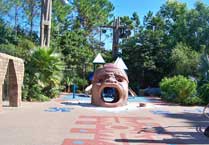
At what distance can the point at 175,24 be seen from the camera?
137ft

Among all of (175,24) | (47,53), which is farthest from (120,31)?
(47,53)

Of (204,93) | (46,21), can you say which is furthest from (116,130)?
(46,21)

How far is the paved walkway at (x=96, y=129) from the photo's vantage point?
35.0 feet

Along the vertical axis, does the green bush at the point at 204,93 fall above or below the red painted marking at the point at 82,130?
above

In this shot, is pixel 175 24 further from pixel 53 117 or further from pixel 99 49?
pixel 53 117

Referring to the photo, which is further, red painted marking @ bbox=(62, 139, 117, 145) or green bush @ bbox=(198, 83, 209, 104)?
green bush @ bbox=(198, 83, 209, 104)

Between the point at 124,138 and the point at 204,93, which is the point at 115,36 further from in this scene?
the point at 124,138

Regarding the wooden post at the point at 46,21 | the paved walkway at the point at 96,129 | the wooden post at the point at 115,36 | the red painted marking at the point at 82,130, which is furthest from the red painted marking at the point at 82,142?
the wooden post at the point at 115,36

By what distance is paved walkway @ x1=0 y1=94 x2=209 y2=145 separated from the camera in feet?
35.0

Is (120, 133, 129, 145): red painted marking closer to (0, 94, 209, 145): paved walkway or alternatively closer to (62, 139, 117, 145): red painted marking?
(0, 94, 209, 145): paved walkway

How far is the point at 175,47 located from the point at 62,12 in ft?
39.2

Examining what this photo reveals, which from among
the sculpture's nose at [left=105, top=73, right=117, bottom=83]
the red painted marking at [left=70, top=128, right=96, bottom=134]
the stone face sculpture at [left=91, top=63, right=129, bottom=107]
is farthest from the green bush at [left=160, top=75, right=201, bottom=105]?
the red painted marking at [left=70, top=128, right=96, bottom=134]

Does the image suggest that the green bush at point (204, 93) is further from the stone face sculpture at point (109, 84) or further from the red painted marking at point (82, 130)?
the red painted marking at point (82, 130)

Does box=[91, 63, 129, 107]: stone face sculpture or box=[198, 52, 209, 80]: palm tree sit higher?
box=[198, 52, 209, 80]: palm tree
